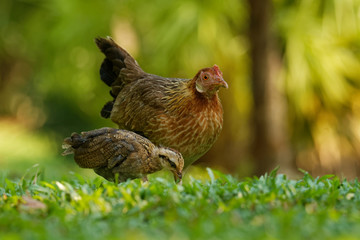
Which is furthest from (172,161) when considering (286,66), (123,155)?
(286,66)

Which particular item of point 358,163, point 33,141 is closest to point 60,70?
point 33,141

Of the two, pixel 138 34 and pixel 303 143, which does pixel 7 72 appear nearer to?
pixel 138 34

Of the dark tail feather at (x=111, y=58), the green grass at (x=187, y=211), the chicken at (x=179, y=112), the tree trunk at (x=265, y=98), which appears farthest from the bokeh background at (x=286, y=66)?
the green grass at (x=187, y=211)

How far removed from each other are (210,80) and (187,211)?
1988 millimetres

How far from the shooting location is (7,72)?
2373cm

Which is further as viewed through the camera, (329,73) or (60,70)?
(60,70)

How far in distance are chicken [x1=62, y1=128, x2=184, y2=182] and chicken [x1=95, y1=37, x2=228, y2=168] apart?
0.27 meters

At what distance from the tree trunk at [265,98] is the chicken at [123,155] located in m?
4.88

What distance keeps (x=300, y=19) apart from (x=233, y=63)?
1.72 meters

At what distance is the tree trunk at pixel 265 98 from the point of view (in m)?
10.0

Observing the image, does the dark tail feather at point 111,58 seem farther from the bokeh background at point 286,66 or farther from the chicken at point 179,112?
the bokeh background at point 286,66

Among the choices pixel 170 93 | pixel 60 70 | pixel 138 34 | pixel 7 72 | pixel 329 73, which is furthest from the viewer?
pixel 7 72

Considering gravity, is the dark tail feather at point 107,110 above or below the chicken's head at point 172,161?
above

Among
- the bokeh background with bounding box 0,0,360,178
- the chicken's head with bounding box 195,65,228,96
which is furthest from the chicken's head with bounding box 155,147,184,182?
the bokeh background with bounding box 0,0,360,178
